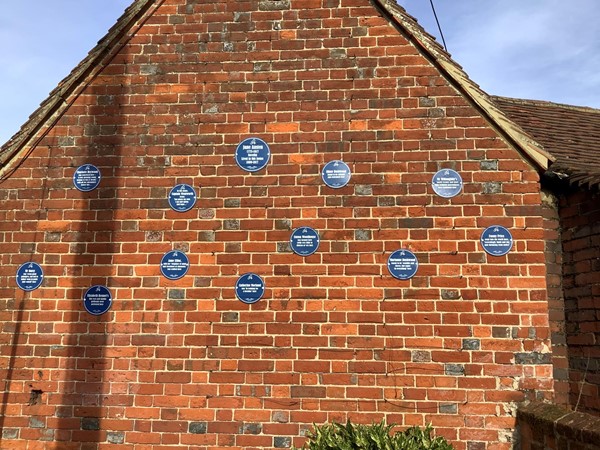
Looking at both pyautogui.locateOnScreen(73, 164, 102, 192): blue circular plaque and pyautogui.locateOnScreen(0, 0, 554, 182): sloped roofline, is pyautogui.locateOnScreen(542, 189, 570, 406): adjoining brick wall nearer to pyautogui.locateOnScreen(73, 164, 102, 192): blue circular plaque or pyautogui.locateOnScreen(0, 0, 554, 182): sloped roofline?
pyautogui.locateOnScreen(0, 0, 554, 182): sloped roofline

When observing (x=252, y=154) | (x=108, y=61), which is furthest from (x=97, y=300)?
(x=108, y=61)

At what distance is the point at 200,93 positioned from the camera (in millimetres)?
5285

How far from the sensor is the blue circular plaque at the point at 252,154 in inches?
200

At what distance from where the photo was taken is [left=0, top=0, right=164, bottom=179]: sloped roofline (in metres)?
5.29

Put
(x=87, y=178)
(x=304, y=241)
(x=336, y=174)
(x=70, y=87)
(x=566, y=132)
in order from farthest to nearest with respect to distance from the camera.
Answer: (x=566, y=132)
(x=70, y=87)
(x=87, y=178)
(x=336, y=174)
(x=304, y=241)

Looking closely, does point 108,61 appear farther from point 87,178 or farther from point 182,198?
point 182,198

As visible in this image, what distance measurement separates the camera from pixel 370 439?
3893 mm

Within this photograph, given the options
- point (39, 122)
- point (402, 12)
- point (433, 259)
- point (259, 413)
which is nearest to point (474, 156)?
point (433, 259)

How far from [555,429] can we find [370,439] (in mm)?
1372

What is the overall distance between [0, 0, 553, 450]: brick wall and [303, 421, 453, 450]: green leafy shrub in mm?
416

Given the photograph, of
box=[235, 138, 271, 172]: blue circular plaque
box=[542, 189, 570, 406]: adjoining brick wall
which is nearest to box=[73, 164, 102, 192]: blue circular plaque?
box=[235, 138, 271, 172]: blue circular plaque

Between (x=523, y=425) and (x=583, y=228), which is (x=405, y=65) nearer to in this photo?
(x=583, y=228)

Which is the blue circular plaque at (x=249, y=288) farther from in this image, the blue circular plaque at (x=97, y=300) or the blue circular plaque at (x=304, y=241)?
the blue circular plaque at (x=97, y=300)

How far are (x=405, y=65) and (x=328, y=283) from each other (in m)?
2.34
